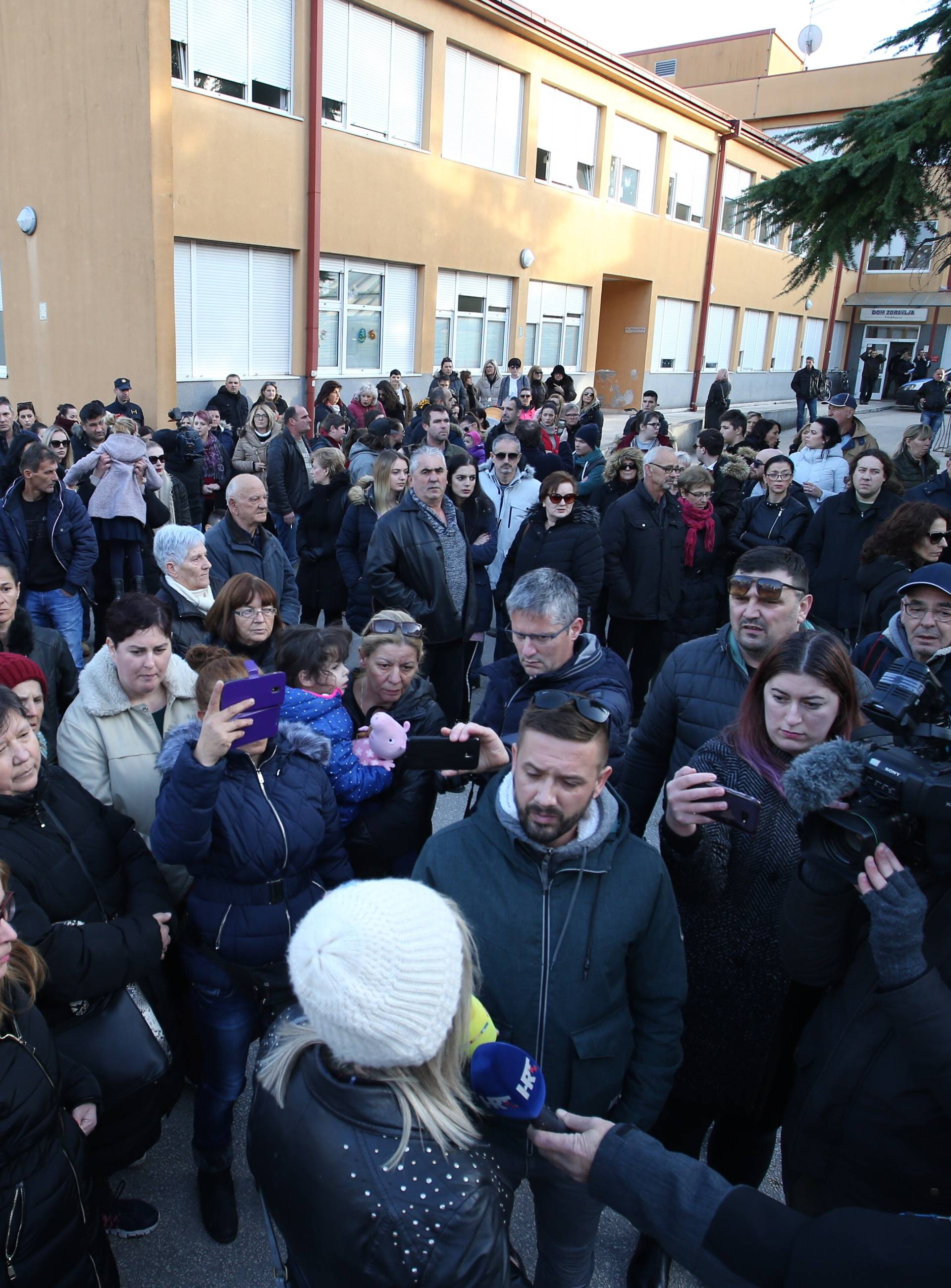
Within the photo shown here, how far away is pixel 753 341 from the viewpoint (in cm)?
2877

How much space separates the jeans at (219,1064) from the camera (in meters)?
2.66

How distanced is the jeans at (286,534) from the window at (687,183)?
19.0m

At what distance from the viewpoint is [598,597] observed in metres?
6.11

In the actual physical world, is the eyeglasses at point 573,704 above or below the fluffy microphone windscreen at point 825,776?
below

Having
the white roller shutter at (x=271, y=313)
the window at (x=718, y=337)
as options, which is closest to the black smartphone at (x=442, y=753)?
the white roller shutter at (x=271, y=313)

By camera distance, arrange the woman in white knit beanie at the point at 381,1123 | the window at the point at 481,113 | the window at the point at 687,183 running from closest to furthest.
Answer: the woman in white knit beanie at the point at 381,1123 < the window at the point at 481,113 < the window at the point at 687,183

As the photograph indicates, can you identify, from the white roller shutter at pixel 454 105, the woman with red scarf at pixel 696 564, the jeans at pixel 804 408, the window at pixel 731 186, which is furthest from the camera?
the window at pixel 731 186

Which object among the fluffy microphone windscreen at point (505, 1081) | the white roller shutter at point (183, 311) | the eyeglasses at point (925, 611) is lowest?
the fluffy microphone windscreen at point (505, 1081)

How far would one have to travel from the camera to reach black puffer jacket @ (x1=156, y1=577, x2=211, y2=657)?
13.7 ft

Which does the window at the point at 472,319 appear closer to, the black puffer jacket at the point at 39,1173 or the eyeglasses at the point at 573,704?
the eyeglasses at the point at 573,704

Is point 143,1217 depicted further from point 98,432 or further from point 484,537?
point 98,432

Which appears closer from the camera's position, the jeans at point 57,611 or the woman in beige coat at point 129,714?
the woman in beige coat at point 129,714

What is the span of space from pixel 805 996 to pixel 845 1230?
3.80 feet

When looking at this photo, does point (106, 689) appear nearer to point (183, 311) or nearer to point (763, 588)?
point (763, 588)
